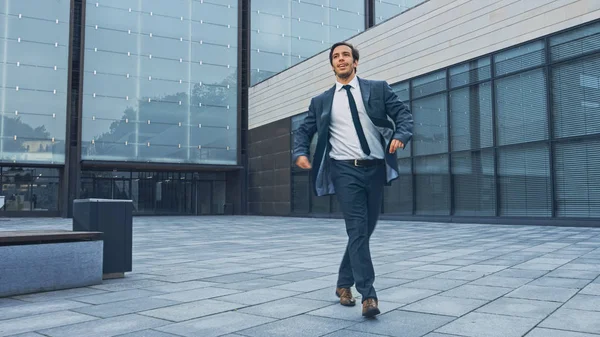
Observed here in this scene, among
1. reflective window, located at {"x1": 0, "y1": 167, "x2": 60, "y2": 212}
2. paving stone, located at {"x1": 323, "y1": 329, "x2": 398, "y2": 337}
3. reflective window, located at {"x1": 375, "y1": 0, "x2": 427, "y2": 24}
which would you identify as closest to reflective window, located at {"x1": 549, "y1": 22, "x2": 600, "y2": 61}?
paving stone, located at {"x1": 323, "y1": 329, "x2": 398, "y2": 337}

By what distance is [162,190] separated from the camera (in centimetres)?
2969

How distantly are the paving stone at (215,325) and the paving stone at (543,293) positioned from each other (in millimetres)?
2304

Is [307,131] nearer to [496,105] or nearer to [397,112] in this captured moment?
[397,112]

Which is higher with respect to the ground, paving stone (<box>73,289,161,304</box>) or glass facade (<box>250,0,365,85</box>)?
glass facade (<box>250,0,365,85</box>)

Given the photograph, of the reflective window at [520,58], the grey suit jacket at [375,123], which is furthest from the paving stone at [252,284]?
the reflective window at [520,58]

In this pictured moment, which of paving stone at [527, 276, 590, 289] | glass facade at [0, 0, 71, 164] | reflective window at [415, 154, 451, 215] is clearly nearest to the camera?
paving stone at [527, 276, 590, 289]

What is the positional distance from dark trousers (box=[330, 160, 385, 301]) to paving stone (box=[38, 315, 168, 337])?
4.72ft

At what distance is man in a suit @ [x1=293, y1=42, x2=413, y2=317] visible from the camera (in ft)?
12.7

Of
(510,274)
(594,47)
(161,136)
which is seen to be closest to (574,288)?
(510,274)

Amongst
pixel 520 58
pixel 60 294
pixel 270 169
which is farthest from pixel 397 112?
pixel 270 169

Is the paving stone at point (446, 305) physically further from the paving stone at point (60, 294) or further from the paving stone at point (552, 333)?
the paving stone at point (60, 294)

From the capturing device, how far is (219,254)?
8703 mm

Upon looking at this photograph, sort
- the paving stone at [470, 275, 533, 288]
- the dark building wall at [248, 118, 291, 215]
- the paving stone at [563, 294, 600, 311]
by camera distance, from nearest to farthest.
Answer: the paving stone at [563, 294, 600, 311] → the paving stone at [470, 275, 533, 288] → the dark building wall at [248, 118, 291, 215]

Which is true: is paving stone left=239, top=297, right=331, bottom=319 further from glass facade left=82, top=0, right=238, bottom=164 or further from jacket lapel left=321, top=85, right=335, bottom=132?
glass facade left=82, top=0, right=238, bottom=164
